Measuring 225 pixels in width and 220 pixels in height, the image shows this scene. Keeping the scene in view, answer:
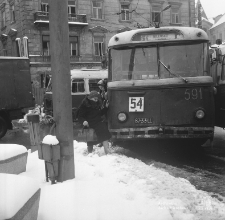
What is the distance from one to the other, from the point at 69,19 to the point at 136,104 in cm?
2237

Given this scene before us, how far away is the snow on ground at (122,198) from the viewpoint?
11.3 feet

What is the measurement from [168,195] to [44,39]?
25.4m

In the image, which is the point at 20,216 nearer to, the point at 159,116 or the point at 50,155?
the point at 50,155

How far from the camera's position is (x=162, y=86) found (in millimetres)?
6953

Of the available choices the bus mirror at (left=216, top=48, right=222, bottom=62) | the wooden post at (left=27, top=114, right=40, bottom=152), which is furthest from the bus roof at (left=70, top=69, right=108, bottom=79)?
the wooden post at (left=27, top=114, right=40, bottom=152)

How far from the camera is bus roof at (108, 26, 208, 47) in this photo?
23.2 ft

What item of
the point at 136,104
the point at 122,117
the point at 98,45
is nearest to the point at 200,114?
the point at 136,104

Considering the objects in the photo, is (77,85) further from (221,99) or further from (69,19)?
(69,19)

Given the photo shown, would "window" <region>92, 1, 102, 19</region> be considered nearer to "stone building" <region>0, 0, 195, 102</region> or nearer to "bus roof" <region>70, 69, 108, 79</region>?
"stone building" <region>0, 0, 195, 102</region>

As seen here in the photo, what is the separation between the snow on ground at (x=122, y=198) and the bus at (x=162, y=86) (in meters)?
1.90

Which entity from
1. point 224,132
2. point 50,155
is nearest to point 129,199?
point 50,155

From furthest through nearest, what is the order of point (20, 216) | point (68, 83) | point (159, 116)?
1. point (159, 116)
2. point (68, 83)
3. point (20, 216)

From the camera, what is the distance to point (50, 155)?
13.5 ft

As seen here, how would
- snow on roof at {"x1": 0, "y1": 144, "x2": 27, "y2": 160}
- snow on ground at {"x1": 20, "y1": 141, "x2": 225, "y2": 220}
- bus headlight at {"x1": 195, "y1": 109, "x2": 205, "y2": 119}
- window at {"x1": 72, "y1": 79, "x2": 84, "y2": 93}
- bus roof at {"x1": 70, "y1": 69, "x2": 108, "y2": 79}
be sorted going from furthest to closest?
bus roof at {"x1": 70, "y1": 69, "x2": 108, "y2": 79}, window at {"x1": 72, "y1": 79, "x2": 84, "y2": 93}, bus headlight at {"x1": 195, "y1": 109, "x2": 205, "y2": 119}, snow on roof at {"x1": 0, "y1": 144, "x2": 27, "y2": 160}, snow on ground at {"x1": 20, "y1": 141, "x2": 225, "y2": 220}
